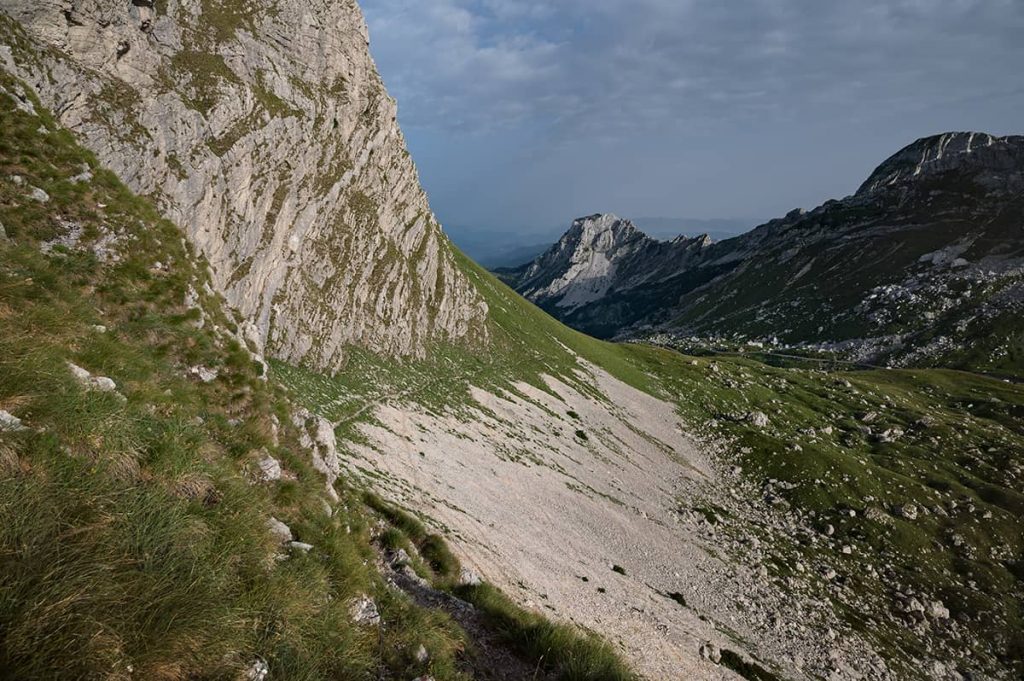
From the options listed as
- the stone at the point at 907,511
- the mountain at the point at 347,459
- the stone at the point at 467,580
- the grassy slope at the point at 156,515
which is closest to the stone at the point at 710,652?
the mountain at the point at 347,459

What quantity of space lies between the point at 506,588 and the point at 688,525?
33055 mm

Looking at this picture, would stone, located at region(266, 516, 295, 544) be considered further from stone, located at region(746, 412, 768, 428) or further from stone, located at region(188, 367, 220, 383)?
stone, located at region(746, 412, 768, 428)

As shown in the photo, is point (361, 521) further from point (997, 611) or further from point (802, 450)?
point (802, 450)

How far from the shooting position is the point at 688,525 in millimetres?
50250

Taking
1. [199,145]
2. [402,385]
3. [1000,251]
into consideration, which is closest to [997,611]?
[402,385]

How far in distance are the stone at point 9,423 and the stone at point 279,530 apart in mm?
4019

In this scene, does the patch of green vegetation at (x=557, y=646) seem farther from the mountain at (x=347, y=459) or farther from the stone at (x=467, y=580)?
the stone at (x=467, y=580)

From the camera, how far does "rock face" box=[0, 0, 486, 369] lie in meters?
35.2

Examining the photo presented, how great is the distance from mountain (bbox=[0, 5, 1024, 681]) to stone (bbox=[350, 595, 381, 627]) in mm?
73

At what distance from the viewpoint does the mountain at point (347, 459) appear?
652 centimetres

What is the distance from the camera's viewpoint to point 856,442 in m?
84.6

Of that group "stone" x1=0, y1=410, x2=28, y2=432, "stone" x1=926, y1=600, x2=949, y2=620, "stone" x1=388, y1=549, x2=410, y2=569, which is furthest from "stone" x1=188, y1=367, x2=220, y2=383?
"stone" x1=926, y1=600, x2=949, y2=620

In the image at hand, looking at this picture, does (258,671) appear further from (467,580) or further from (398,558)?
(467,580)

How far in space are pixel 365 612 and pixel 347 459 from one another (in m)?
20.0
